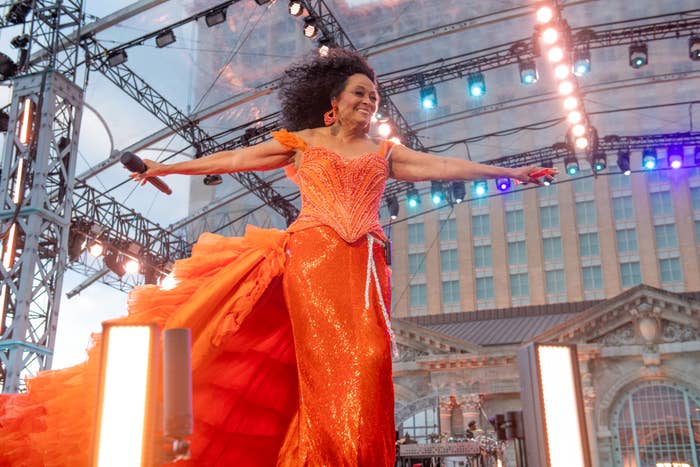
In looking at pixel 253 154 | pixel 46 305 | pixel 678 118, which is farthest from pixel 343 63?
pixel 678 118

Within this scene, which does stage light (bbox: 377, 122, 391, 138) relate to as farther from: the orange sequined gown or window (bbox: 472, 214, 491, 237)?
window (bbox: 472, 214, 491, 237)

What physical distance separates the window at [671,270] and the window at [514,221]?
6.01m

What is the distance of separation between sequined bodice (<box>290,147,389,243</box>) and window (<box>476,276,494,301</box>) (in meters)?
30.5

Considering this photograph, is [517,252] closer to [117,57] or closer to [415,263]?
[415,263]

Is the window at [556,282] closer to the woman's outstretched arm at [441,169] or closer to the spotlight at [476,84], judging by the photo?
the spotlight at [476,84]

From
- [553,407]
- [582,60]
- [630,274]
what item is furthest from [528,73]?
[630,274]

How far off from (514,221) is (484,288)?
11.1 ft

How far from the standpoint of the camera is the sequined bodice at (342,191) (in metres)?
2.90

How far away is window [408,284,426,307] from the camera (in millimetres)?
33812

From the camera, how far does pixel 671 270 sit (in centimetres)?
3066

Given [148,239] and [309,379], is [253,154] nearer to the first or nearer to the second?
[309,379]

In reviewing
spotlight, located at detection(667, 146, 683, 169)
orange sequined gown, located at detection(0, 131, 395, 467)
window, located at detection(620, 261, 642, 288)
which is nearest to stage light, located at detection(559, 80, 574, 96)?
spotlight, located at detection(667, 146, 683, 169)

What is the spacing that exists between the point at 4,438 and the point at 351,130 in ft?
5.83

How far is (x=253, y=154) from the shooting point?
3184 millimetres
